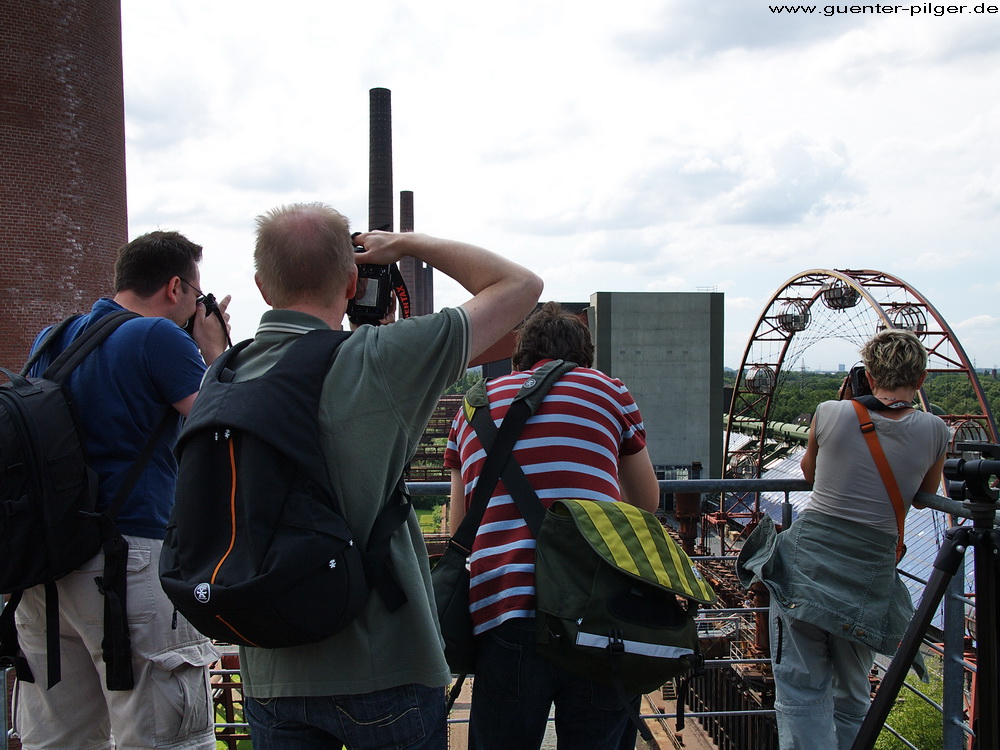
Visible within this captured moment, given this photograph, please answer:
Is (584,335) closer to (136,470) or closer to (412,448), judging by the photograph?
(412,448)

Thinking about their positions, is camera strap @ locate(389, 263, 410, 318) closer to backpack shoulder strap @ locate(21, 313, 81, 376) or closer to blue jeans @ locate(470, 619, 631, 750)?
blue jeans @ locate(470, 619, 631, 750)

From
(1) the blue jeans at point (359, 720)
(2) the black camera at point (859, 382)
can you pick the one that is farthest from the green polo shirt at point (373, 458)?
(2) the black camera at point (859, 382)

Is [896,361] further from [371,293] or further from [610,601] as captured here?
[371,293]

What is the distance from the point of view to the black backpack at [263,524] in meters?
1.36

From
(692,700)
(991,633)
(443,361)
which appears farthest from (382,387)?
(692,700)

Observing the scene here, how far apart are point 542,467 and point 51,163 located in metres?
15.6

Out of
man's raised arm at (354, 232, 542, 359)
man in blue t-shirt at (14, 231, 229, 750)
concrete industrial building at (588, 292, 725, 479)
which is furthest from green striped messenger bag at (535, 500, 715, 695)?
concrete industrial building at (588, 292, 725, 479)

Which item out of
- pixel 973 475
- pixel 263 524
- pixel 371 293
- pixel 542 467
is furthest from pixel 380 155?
pixel 263 524

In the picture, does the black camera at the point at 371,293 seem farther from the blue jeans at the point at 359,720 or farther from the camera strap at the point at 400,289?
the blue jeans at the point at 359,720

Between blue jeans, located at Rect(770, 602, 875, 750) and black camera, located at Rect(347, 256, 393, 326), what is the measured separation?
6.69 feet

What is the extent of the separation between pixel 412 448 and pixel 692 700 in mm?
18198

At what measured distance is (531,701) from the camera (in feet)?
6.26

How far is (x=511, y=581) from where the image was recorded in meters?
1.94

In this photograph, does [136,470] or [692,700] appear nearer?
[136,470]
